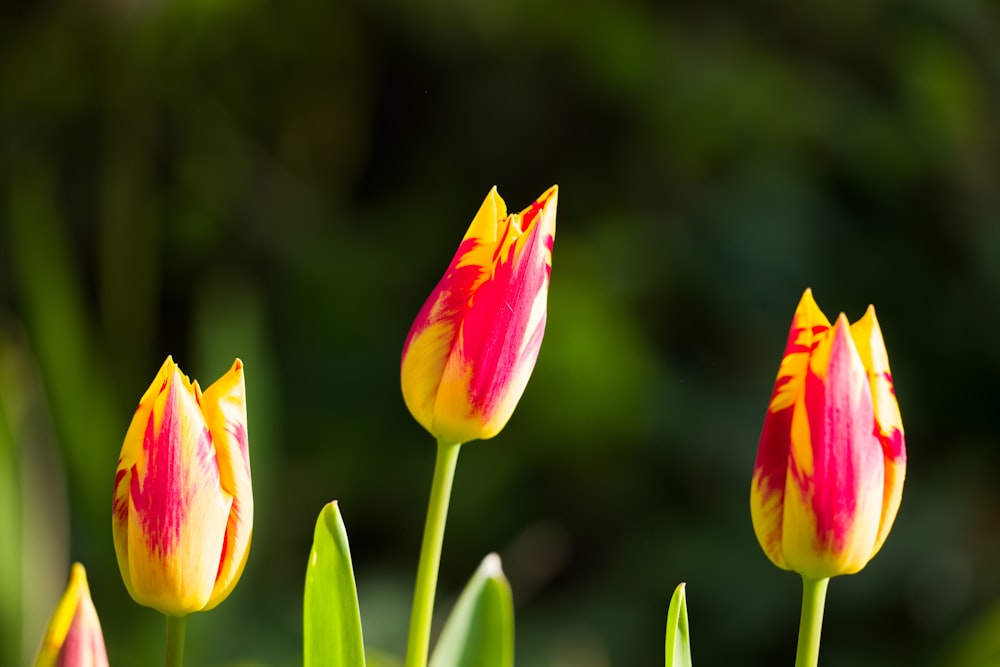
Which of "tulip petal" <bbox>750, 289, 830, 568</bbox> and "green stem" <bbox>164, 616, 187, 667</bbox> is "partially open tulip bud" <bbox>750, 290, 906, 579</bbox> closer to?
"tulip petal" <bbox>750, 289, 830, 568</bbox>

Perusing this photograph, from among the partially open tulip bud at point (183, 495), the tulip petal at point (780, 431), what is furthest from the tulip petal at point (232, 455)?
the tulip petal at point (780, 431)

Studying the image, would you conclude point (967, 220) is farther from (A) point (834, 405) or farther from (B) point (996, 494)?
(A) point (834, 405)

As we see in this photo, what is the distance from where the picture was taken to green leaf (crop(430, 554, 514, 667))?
0.38 metres

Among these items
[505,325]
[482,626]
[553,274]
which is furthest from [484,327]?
[553,274]

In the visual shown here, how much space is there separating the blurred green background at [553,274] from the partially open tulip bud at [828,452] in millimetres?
927

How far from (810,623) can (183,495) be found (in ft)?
0.48

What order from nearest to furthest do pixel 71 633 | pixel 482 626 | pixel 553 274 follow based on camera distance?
pixel 71 633 → pixel 482 626 → pixel 553 274

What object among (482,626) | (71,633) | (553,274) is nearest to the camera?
(71,633)

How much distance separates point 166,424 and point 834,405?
0.15 meters

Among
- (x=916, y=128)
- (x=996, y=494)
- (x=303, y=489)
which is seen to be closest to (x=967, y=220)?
(x=916, y=128)

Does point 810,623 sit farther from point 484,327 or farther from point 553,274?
point 553,274

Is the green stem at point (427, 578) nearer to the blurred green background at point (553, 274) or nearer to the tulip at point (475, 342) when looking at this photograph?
the tulip at point (475, 342)

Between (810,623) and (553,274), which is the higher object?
(553,274)

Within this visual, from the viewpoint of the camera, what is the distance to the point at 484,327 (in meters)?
0.31
